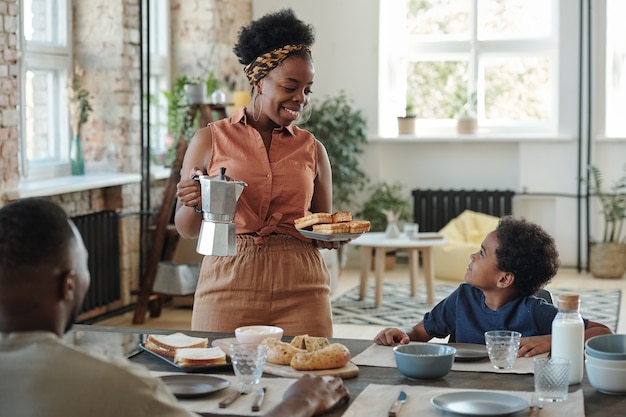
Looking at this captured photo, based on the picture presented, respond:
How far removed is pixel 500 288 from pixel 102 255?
397cm

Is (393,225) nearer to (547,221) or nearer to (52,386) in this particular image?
(547,221)

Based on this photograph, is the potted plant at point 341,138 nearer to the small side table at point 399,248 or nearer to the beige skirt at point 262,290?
the small side table at point 399,248

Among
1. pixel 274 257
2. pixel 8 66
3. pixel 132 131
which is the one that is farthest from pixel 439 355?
pixel 132 131

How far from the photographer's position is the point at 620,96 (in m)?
8.18

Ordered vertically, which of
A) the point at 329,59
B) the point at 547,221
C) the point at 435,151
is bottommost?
the point at 547,221

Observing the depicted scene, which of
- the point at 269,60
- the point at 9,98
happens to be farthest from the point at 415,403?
the point at 9,98

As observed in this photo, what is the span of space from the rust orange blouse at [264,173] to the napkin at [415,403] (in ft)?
2.64

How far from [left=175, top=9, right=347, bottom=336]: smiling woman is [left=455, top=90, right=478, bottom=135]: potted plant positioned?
5631mm

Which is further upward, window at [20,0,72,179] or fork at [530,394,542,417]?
window at [20,0,72,179]

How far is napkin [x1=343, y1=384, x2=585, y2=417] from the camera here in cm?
193

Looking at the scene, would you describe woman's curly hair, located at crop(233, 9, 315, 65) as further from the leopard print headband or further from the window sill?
the window sill

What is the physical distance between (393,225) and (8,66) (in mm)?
2905

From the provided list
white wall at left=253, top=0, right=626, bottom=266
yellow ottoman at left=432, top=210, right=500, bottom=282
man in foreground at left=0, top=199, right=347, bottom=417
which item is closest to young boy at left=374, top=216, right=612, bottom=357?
man in foreground at left=0, top=199, right=347, bottom=417

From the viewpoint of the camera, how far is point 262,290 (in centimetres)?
277
